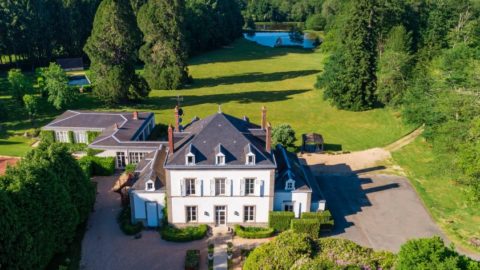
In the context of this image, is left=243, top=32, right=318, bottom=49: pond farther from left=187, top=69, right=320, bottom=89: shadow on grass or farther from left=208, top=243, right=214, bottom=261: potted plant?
left=208, top=243, right=214, bottom=261: potted plant

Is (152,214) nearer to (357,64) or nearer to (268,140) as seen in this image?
(268,140)

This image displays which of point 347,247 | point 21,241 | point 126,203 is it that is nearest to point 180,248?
point 126,203

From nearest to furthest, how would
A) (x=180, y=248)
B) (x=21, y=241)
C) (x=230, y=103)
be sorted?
(x=21, y=241) → (x=180, y=248) → (x=230, y=103)

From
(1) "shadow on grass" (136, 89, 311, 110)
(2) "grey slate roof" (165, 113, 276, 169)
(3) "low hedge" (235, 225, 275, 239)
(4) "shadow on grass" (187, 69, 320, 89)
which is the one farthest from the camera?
(4) "shadow on grass" (187, 69, 320, 89)

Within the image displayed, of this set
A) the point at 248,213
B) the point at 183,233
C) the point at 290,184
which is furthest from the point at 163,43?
the point at 183,233

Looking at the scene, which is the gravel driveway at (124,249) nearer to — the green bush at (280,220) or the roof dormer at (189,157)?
the green bush at (280,220)

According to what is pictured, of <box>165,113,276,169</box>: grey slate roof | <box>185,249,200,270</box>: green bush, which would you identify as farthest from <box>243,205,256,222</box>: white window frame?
<box>185,249,200,270</box>: green bush

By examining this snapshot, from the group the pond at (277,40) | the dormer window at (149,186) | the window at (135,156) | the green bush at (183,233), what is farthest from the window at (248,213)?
the pond at (277,40)

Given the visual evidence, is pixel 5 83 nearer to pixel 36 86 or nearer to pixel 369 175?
pixel 36 86
